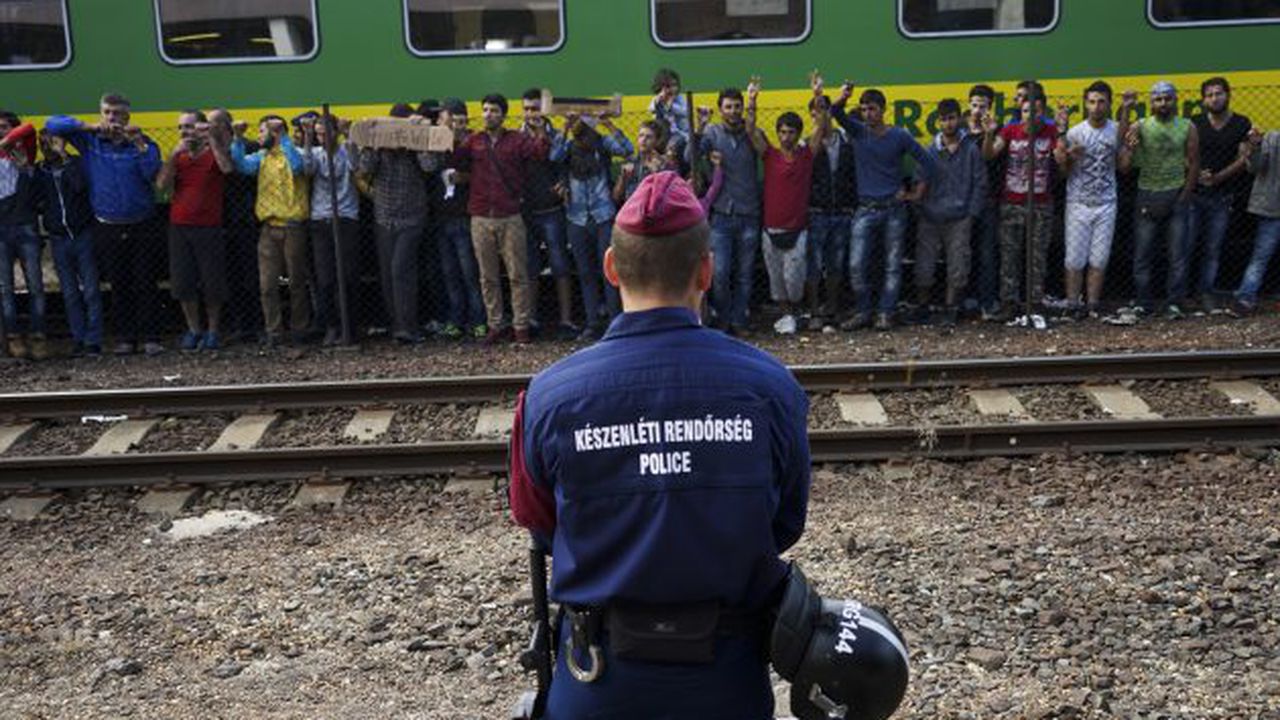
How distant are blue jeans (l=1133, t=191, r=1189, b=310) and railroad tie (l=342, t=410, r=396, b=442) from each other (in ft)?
20.8

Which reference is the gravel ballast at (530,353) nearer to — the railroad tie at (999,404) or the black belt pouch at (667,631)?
the railroad tie at (999,404)

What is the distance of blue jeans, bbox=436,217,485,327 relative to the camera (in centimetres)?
1165

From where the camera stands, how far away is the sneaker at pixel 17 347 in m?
11.7

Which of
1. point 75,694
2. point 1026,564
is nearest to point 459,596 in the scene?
point 75,694

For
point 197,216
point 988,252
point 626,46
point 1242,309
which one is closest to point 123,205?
point 197,216

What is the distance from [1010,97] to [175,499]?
24.6ft

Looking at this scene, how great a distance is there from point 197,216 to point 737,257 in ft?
14.4

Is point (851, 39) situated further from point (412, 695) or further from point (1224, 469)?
point (412, 695)

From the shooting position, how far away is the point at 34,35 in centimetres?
1188

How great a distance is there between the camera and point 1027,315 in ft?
37.5

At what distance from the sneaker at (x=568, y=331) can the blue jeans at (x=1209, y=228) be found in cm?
505

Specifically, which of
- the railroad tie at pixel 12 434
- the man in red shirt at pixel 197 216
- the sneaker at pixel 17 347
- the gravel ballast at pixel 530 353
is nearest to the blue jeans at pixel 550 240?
the gravel ballast at pixel 530 353

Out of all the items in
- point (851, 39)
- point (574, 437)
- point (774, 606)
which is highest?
point (851, 39)

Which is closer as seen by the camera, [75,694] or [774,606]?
[774,606]
